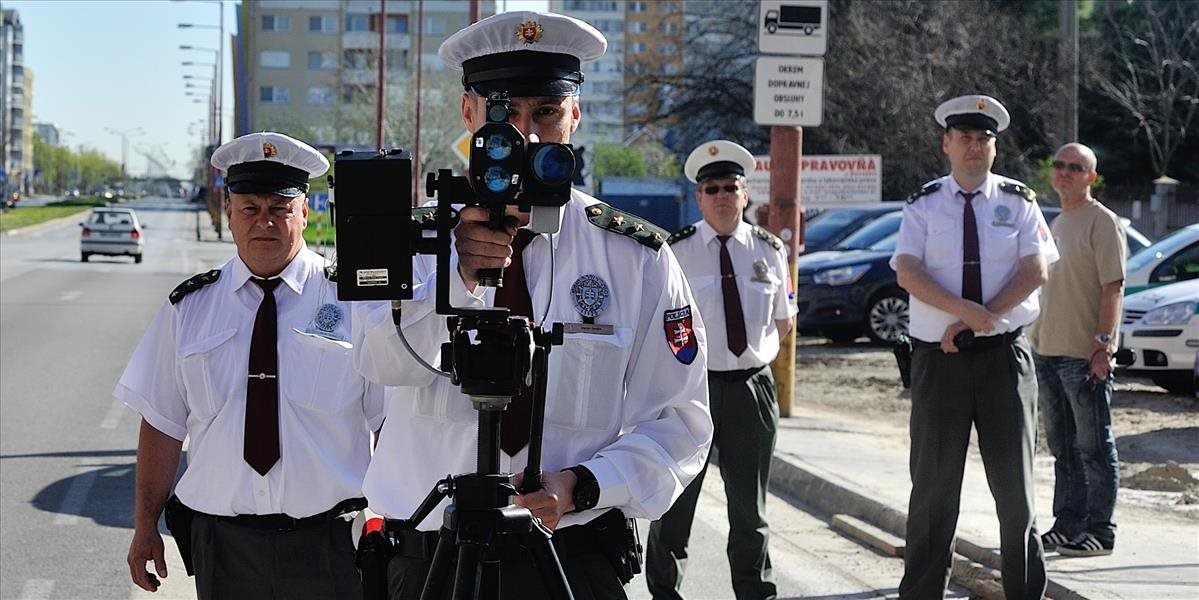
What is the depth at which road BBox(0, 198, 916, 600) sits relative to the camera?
7.19 meters

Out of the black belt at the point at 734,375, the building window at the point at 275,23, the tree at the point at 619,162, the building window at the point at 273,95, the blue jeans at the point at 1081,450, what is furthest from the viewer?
the building window at the point at 275,23

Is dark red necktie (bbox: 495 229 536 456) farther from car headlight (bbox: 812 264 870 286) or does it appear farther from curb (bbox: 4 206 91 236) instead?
curb (bbox: 4 206 91 236)

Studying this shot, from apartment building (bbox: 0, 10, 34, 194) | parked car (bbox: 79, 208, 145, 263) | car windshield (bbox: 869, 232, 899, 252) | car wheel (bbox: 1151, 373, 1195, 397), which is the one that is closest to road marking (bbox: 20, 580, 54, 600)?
car wheel (bbox: 1151, 373, 1195, 397)

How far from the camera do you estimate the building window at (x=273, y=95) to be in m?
115

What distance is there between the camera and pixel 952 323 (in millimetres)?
6074

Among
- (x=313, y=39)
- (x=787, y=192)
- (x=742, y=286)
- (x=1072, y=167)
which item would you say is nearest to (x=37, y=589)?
(x=742, y=286)

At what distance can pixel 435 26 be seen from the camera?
386 ft

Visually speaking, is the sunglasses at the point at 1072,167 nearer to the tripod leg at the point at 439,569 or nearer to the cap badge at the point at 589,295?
the cap badge at the point at 589,295

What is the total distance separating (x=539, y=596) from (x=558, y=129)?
2.97ft

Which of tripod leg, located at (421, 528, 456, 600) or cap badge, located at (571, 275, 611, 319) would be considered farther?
cap badge, located at (571, 275, 611, 319)

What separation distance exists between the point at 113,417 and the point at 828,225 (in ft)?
36.6

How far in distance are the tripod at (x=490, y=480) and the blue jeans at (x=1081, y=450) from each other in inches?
210

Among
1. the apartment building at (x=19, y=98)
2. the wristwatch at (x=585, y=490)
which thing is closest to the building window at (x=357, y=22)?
the apartment building at (x=19, y=98)

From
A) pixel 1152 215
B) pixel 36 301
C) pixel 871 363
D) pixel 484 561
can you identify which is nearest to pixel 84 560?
pixel 484 561
